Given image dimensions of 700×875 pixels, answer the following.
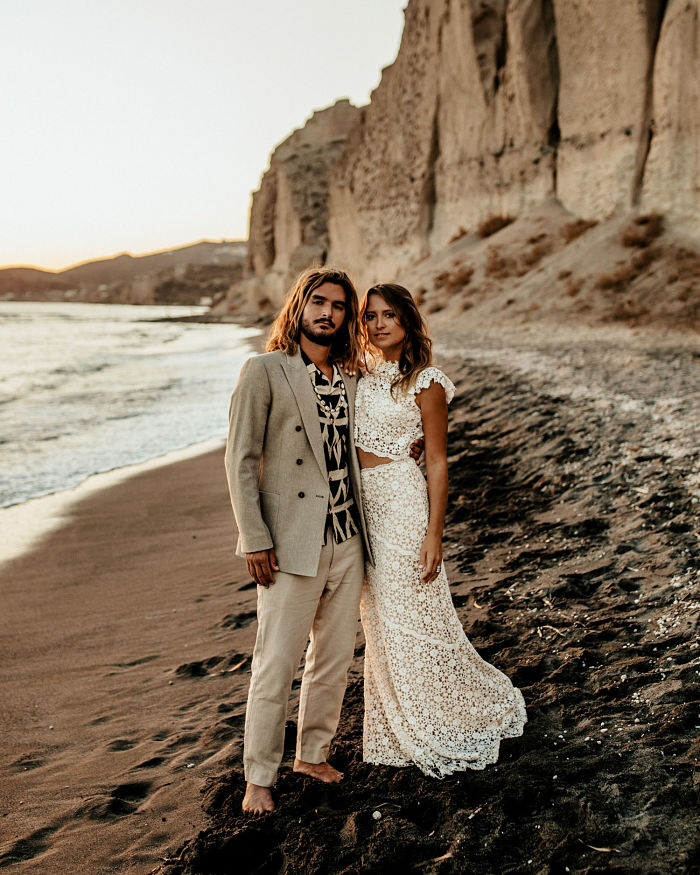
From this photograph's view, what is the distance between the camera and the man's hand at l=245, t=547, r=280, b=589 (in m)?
2.49

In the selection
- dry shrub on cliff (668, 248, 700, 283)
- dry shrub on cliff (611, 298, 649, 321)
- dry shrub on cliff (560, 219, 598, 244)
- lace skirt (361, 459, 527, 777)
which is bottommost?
lace skirt (361, 459, 527, 777)

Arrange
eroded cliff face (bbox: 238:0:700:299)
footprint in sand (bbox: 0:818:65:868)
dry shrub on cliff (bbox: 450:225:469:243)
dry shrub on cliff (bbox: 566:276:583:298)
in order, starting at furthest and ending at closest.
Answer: dry shrub on cliff (bbox: 450:225:469:243), eroded cliff face (bbox: 238:0:700:299), dry shrub on cliff (bbox: 566:276:583:298), footprint in sand (bbox: 0:818:65:868)

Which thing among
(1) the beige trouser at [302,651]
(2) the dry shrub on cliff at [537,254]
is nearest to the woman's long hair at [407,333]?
(1) the beige trouser at [302,651]

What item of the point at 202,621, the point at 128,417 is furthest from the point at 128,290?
the point at 202,621

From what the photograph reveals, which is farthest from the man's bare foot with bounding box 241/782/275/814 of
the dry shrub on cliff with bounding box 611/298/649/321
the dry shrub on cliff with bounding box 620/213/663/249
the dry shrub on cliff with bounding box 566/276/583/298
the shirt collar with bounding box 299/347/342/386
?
the dry shrub on cliff with bounding box 620/213/663/249

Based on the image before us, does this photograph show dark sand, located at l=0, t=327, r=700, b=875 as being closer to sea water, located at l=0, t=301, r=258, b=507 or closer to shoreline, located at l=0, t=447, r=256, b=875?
shoreline, located at l=0, t=447, r=256, b=875

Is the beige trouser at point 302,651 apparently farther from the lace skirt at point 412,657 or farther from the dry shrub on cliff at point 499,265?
the dry shrub on cliff at point 499,265

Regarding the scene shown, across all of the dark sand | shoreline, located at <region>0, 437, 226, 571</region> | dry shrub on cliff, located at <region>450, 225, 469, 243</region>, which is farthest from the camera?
dry shrub on cliff, located at <region>450, 225, 469, 243</region>

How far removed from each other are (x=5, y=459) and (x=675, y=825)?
9.98 metres

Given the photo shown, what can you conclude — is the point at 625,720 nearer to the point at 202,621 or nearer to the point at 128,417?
the point at 202,621

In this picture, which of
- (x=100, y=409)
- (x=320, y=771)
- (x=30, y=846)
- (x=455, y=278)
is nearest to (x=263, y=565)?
(x=320, y=771)

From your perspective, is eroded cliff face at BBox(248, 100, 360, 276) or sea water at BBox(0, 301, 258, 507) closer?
sea water at BBox(0, 301, 258, 507)

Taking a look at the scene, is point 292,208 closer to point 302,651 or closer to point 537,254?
point 537,254

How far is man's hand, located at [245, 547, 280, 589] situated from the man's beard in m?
0.77
